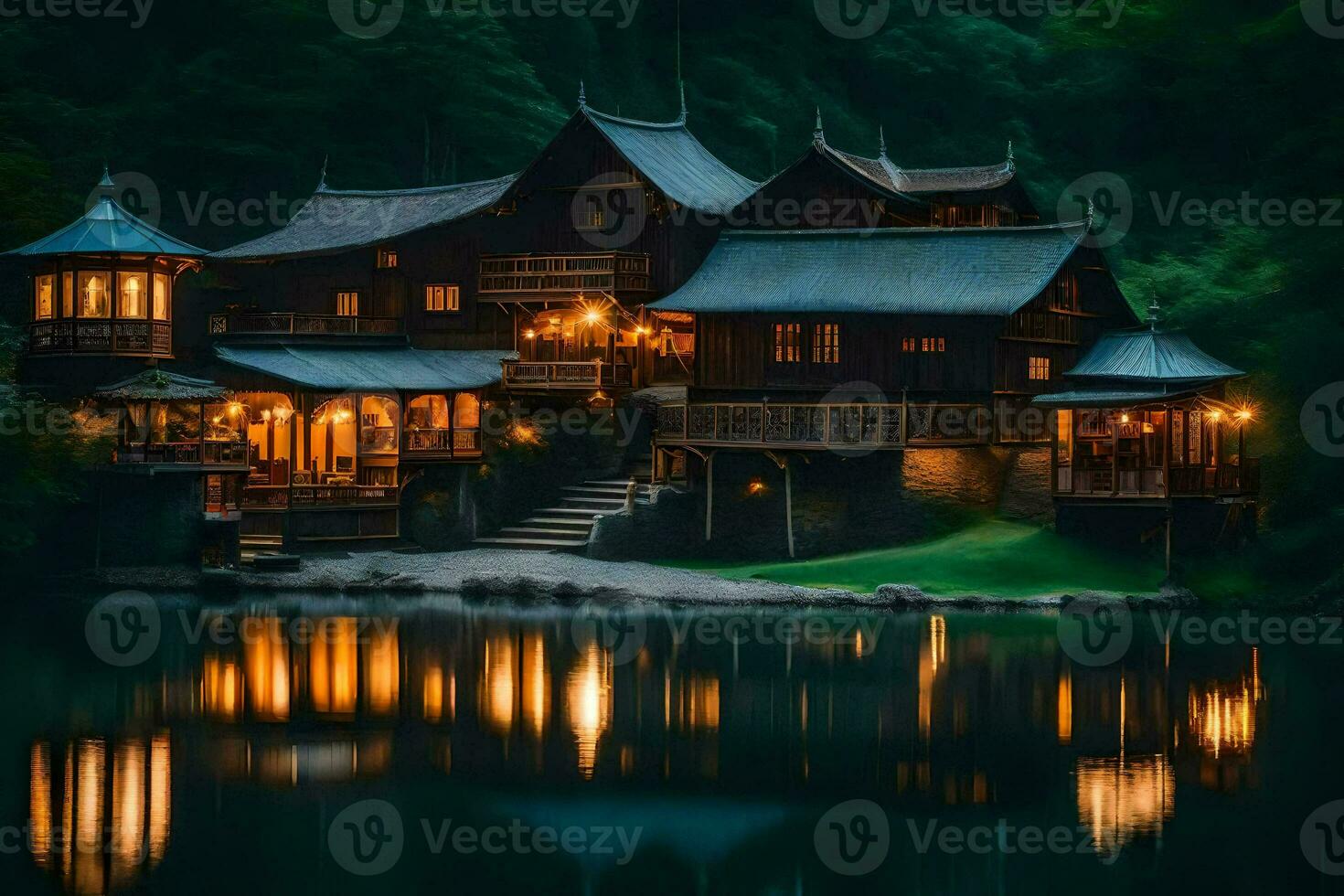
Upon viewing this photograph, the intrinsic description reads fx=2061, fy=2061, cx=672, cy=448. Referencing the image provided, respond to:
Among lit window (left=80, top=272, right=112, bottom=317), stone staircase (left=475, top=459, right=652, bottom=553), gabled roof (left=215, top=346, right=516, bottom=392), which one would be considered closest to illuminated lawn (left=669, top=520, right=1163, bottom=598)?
stone staircase (left=475, top=459, right=652, bottom=553)

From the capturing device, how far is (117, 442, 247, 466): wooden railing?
4572 cm

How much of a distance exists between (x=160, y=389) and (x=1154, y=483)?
21.9m

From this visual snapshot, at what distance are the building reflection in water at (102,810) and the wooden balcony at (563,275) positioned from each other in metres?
26.3

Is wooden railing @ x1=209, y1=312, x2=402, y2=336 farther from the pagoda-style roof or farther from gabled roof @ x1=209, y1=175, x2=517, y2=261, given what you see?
the pagoda-style roof

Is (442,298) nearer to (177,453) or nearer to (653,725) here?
(177,453)

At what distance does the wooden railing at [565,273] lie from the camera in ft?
172

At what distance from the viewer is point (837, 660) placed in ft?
114

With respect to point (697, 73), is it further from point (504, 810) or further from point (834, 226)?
point (504, 810)

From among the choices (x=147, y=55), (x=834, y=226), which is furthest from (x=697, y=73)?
(x=834, y=226)

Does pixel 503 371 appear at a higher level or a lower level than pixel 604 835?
higher

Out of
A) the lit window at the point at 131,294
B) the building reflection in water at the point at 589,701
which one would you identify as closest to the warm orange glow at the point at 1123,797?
the building reflection in water at the point at 589,701

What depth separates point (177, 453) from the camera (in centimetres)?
4600

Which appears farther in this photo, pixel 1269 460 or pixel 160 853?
pixel 1269 460

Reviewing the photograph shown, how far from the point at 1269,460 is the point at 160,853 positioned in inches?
1271
